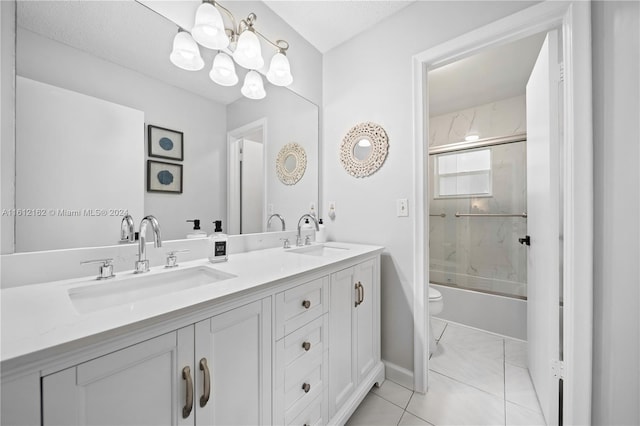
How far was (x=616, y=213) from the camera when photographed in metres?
0.95

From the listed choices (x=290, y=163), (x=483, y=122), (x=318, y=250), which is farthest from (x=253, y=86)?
(x=483, y=122)

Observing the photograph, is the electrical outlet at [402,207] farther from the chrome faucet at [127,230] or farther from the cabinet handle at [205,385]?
the chrome faucet at [127,230]

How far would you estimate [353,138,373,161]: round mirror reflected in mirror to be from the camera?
174 cm

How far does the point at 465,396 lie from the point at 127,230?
197 cm

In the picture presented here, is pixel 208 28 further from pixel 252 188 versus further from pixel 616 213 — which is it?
pixel 616 213

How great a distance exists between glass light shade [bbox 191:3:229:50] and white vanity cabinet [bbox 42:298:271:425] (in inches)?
49.3

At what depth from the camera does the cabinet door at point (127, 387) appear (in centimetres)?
48

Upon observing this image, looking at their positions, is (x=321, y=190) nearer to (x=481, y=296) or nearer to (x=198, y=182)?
(x=198, y=182)

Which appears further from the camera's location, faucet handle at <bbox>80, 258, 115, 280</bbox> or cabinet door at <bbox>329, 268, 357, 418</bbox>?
cabinet door at <bbox>329, 268, 357, 418</bbox>

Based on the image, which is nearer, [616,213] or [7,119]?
[7,119]

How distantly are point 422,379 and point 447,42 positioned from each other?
198 cm

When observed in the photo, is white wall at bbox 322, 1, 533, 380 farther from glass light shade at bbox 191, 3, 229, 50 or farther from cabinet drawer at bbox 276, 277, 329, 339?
glass light shade at bbox 191, 3, 229, 50

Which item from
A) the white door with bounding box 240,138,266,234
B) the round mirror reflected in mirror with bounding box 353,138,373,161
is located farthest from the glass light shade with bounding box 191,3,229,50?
the round mirror reflected in mirror with bounding box 353,138,373,161

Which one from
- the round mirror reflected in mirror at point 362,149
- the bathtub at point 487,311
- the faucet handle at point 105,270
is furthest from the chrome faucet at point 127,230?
the bathtub at point 487,311
